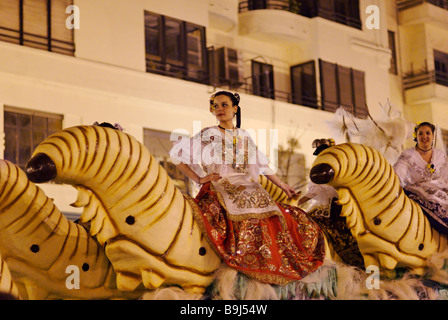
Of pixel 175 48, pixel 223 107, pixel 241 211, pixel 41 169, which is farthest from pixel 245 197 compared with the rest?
pixel 175 48

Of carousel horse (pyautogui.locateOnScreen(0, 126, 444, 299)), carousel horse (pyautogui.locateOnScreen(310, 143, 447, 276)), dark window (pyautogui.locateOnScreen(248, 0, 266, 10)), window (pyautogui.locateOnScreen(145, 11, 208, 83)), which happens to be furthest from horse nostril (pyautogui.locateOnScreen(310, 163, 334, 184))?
dark window (pyautogui.locateOnScreen(248, 0, 266, 10))

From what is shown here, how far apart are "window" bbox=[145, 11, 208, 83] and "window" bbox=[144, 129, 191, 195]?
775 mm

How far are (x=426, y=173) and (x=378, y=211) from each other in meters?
0.68

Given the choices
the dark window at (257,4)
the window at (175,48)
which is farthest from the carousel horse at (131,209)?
the dark window at (257,4)

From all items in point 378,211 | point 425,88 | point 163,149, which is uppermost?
point 425,88

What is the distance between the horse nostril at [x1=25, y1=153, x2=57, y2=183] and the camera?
3201mm

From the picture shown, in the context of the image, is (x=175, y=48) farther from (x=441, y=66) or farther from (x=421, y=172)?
(x=421, y=172)

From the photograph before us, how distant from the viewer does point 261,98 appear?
32.6 ft

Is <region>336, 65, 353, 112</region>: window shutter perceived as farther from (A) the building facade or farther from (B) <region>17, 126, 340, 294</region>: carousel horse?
(B) <region>17, 126, 340, 294</region>: carousel horse

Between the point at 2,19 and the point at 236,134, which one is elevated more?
the point at 2,19

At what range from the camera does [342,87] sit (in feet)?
35.3
